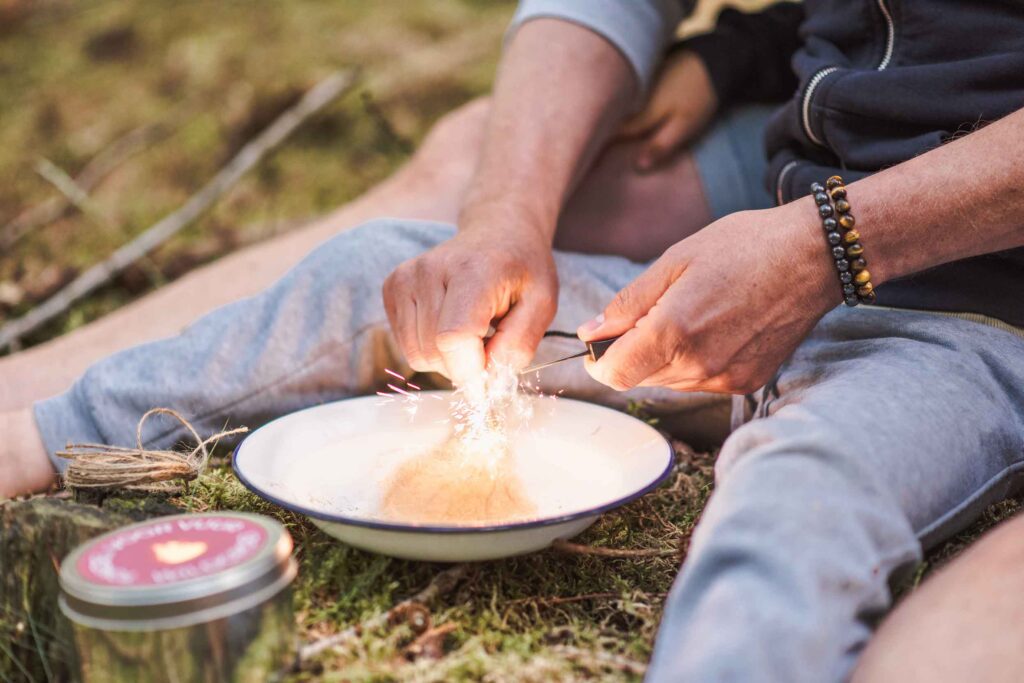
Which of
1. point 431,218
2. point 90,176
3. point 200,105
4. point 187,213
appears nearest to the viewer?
point 431,218

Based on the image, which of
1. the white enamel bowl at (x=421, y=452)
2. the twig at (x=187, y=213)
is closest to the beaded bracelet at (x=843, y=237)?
the white enamel bowl at (x=421, y=452)

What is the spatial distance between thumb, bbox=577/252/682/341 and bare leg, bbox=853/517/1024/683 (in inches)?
17.5

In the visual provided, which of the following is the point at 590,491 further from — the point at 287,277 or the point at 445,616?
the point at 287,277

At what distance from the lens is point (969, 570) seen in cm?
89

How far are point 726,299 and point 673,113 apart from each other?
76 cm

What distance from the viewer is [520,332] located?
1.28 metres

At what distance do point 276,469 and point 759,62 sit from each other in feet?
3.97

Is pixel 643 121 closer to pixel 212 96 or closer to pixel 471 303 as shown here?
pixel 471 303

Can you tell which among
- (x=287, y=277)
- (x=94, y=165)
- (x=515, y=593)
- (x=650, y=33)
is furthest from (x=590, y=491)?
(x=94, y=165)

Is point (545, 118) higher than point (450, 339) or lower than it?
higher

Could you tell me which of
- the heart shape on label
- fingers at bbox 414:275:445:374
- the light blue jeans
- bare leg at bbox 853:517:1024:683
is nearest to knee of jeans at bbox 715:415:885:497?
the light blue jeans

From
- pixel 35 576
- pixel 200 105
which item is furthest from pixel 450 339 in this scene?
pixel 200 105

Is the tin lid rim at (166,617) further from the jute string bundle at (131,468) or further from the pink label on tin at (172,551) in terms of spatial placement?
the jute string bundle at (131,468)

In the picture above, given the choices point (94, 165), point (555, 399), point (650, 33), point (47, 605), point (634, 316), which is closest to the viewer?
point (47, 605)
